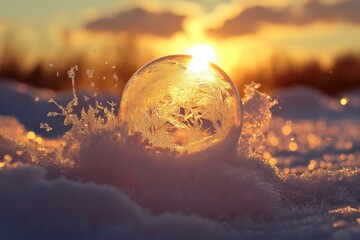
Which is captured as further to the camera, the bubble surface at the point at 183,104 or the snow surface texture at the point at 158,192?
the bubble surface at the point at 183,104

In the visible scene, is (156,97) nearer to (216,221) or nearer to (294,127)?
(216,221)

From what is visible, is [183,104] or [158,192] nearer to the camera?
[158,192]

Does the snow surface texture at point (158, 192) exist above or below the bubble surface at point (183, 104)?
below

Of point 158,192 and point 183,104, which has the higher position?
point 183,104

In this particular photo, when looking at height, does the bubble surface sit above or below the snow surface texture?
above
